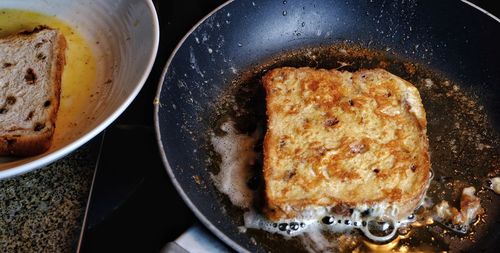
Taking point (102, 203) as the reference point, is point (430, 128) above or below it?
above

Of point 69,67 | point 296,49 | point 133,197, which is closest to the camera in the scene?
point 133,197

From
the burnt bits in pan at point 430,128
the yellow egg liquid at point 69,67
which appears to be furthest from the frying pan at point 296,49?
the yellow egg liquid at point 69,67

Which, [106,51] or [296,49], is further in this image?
[296,49]

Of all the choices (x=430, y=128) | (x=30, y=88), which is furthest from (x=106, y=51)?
(x=430, y=128)

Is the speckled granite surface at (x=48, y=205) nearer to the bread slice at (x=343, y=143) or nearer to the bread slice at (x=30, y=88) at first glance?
the bread slice at (x=30, y=88)

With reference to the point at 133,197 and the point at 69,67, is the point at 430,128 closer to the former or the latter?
the point at 133,197

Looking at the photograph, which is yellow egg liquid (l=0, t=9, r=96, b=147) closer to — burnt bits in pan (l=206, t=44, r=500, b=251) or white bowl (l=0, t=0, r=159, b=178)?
white bowl (l=0, t=0, r=159, b=178)

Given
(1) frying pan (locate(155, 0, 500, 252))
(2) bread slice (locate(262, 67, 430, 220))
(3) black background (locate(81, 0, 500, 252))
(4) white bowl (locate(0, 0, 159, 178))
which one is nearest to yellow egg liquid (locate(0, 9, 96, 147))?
(4) white bowl (locate(0, 0, 159, 178))

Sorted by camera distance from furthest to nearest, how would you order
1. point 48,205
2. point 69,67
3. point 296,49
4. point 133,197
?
point 296,49 → point 69,67 → point 133,197 → point 48,205
